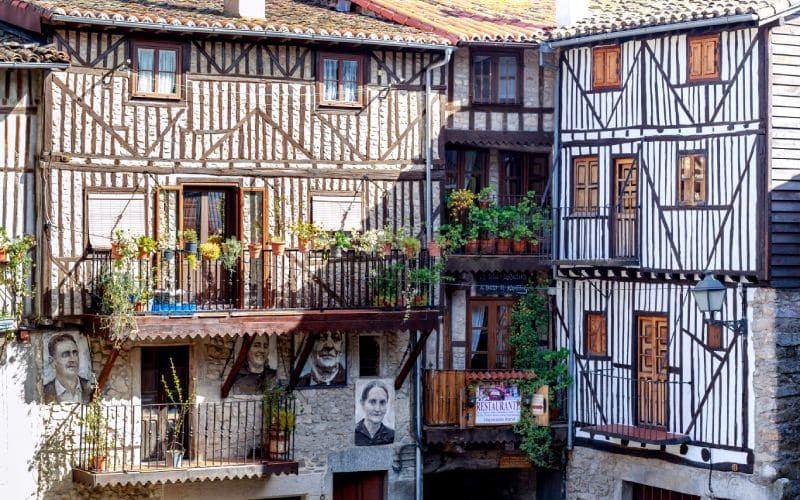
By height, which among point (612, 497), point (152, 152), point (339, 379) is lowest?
point (612, 497)

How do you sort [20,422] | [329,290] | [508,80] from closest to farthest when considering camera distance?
[20,422] → [329,290] → [508,80]

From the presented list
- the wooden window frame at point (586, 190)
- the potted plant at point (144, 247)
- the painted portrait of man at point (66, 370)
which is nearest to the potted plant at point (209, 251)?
the potted plant at point (144, 247)

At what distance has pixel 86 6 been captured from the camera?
76.2 ft

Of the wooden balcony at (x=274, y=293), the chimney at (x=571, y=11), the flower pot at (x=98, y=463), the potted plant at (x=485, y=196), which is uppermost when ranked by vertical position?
the chimney at (x=571, y=11)

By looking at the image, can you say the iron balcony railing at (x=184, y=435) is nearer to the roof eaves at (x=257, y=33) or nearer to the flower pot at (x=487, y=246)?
the flower pot at (x=487, y=246)

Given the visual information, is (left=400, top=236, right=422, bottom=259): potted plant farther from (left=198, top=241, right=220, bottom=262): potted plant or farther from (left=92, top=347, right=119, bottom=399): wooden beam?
(left=92, top=347, right=119, bottom=399): wooden beam

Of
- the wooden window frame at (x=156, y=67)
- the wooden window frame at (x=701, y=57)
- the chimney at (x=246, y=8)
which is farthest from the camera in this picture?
the chimney at (x=246, y=8)

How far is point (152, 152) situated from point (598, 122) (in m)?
7.14

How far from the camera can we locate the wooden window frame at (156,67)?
23.4m

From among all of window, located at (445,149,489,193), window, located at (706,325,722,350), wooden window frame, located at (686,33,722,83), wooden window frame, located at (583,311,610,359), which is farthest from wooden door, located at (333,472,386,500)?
wooden window frame, located at (686,33,722,83)

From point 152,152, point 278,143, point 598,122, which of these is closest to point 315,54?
point 278,143

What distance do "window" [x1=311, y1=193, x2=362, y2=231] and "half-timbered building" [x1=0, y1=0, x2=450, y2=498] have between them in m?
0.03

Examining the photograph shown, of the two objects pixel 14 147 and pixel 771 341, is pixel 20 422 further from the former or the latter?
pixel 771 341

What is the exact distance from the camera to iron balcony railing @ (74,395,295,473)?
23078 mm
